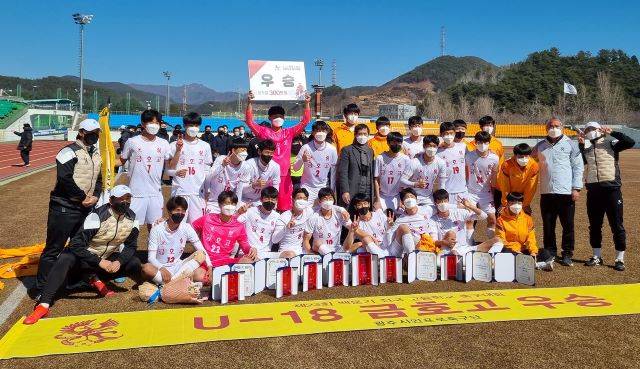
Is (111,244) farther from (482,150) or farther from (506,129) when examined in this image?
(506,129)

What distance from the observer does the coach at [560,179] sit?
732 cm

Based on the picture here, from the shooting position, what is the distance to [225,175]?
24.3 ft

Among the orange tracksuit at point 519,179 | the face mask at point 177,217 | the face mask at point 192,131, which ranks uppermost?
the face mask at point 192,131

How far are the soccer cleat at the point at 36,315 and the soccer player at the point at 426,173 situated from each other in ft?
16.6

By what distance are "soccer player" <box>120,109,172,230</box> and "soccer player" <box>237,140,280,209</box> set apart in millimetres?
1212

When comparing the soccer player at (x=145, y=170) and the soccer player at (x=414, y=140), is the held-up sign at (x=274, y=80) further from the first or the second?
the soccer player at (x=145, y=170)

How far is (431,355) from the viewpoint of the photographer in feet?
14.3

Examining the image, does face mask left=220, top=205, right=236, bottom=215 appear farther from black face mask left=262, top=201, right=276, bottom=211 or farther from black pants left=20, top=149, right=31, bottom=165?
black pants left=20, top=149, right=31, bottom=165

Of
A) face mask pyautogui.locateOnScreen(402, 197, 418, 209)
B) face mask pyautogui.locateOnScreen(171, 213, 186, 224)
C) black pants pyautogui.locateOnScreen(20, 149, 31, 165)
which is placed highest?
black pants pyautogui.locateOnScreen(20, 149, 31, 165)

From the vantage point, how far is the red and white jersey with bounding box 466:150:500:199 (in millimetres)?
7938

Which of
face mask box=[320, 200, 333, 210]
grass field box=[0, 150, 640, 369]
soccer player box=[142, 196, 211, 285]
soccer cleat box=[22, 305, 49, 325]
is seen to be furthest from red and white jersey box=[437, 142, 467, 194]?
soccer cleat box=[22, 305, 49, 325]

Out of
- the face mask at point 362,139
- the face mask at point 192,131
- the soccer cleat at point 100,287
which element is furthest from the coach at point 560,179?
the soccer cleat at point 100,287

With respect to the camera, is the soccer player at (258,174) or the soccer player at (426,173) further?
the soccer player at (426,173)

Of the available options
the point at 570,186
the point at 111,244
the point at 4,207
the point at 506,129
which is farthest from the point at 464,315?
the point at 506,129
